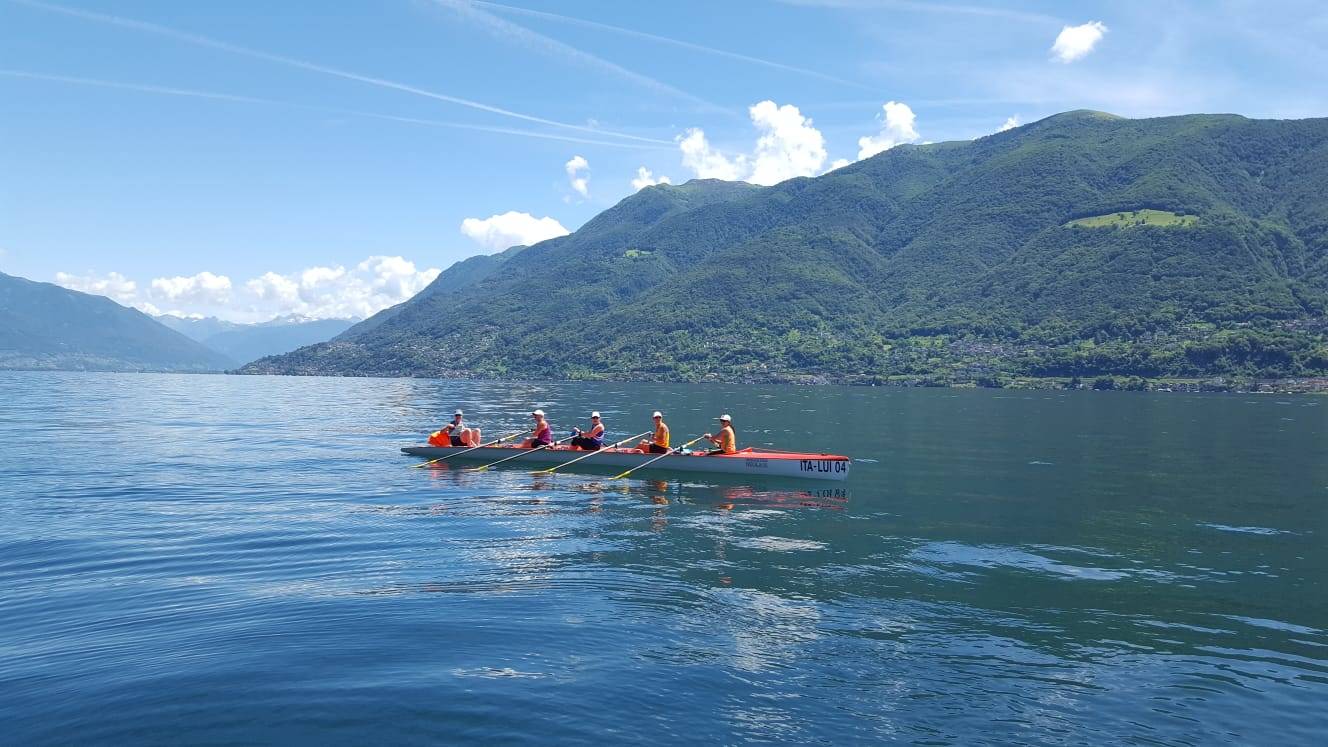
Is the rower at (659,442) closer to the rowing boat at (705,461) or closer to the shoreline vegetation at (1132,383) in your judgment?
the rowing boat at (705,461)

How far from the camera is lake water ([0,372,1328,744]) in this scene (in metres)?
10.8

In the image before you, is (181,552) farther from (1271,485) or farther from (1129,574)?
(1271,485)

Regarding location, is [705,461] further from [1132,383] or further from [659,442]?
[1132,383]

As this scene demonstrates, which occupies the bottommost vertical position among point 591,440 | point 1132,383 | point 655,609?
point 655,609

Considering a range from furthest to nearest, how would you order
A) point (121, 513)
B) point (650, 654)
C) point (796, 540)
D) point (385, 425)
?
point (385, 425)
point (121, 513)
point (796, 540)
point (650, 654)

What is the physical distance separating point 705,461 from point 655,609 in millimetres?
18027

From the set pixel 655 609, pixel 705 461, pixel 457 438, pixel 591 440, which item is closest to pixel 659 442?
pixel 705 461

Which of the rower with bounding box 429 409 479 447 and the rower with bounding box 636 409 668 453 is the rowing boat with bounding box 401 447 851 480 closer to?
the rower with bounding box 636 409 668 453

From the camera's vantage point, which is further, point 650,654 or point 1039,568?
point 1039,568

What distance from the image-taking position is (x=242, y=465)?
121 feet

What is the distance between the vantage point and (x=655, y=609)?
51.2 ft

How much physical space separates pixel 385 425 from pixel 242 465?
25.8m

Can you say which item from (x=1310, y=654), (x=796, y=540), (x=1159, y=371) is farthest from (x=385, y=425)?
(x=1159, y=371)

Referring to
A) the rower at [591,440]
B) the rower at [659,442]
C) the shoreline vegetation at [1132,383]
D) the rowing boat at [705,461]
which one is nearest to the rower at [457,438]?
the rowing boat at [705,461]
